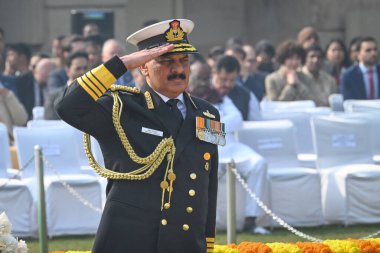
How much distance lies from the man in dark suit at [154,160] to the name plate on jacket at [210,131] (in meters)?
0.01

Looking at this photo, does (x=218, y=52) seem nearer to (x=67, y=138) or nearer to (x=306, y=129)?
(x=306, y=129)

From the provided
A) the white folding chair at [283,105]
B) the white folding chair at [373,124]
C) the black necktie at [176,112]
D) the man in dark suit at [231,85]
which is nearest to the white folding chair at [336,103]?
the white folding chair at [283,105]

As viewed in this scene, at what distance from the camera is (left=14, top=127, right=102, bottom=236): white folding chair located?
11930 millimetres

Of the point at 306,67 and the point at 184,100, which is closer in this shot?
the point at 184,100

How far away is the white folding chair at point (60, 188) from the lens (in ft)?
39.1

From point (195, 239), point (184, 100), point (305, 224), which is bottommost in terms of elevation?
point (305, 224)

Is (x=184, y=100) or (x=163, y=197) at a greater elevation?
(x=184, y=100)

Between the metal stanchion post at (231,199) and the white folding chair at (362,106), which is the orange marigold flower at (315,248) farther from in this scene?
the white folding chair at (362,106)

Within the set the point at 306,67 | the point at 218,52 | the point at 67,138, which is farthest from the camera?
the point at 218,52

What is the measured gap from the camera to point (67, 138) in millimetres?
12359

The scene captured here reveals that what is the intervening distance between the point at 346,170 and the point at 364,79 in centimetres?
371

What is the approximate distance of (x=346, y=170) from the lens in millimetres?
12617

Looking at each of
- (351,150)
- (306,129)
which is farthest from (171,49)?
(306,129)

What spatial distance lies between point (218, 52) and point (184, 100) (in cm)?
1167
